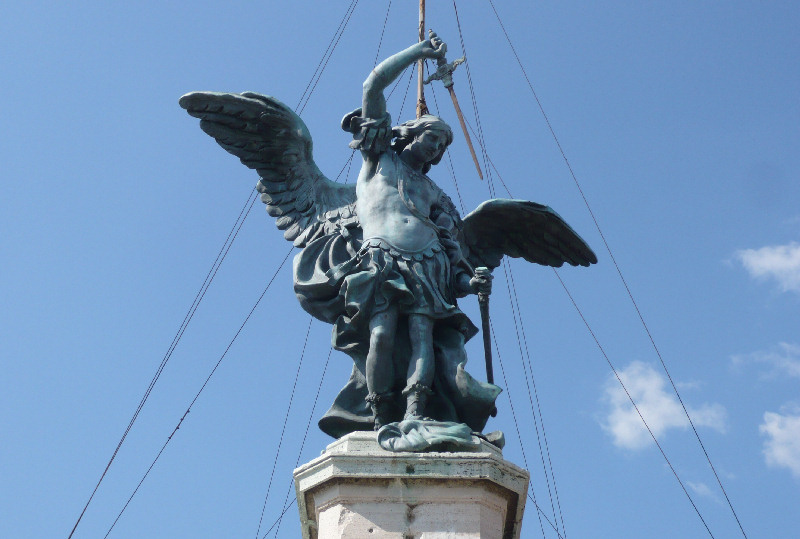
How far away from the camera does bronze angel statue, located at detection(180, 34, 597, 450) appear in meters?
10.1

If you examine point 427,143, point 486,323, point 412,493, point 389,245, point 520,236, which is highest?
point 427,143

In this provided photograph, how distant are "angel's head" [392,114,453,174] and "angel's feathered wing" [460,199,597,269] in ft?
2.03

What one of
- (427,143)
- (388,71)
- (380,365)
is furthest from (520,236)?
(380,365)

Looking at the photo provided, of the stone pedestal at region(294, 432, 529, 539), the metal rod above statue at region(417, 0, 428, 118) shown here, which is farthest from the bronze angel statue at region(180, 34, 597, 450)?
the metal rod above statue at region(417, 0, 428, 118)

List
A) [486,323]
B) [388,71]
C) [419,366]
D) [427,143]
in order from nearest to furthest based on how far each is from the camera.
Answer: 1. [419,366]
2. [486,323]
3. [388,71]
4. [427,143]

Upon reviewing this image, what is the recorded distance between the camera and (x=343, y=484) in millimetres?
9242

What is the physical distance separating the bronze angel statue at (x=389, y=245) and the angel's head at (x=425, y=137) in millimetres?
Result: 12

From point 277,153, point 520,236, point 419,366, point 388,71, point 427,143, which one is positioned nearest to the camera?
point 419,366

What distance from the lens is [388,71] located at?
35.1 feet

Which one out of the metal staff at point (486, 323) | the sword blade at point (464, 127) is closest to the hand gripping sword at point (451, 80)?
the sword blade at point (464, 127)

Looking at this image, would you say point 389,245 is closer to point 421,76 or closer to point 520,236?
point 520,236

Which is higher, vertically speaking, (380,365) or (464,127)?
(464,127)

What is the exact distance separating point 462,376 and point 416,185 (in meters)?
1.79

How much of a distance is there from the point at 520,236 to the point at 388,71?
6.46 feet
